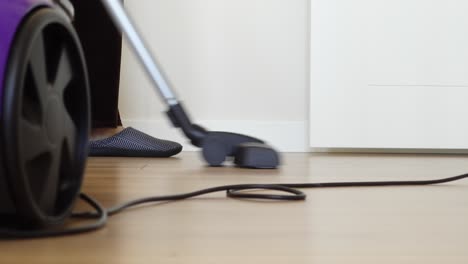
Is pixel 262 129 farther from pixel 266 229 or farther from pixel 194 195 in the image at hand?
pixel 266 229

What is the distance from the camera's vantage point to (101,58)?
1.92 m

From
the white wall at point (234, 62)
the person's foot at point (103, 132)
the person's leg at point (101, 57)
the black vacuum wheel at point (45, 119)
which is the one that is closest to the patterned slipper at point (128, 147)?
the person's foot at point (103, 132)

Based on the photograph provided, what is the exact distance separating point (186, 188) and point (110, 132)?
85 cm

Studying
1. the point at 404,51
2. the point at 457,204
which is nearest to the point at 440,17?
the point at 404,51

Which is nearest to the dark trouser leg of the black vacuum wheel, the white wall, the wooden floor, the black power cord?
the white wall

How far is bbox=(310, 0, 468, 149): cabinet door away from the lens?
198 centimetres

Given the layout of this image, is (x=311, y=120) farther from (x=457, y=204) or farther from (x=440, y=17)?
(x=457, y=204)

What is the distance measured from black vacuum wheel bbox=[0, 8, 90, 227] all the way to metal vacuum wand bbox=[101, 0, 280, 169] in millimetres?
601

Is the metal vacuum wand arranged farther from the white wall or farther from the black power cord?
the white wall

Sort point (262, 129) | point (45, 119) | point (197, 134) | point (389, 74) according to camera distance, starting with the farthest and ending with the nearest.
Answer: point (262, 129), point (389, 74), point (197, 134), point (45, 119)

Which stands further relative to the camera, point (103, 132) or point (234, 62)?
A: point (234, 62)

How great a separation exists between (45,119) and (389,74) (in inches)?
61.7

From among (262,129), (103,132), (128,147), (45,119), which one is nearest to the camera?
(45,119)

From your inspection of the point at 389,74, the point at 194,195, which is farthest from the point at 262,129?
the point at 194,195
